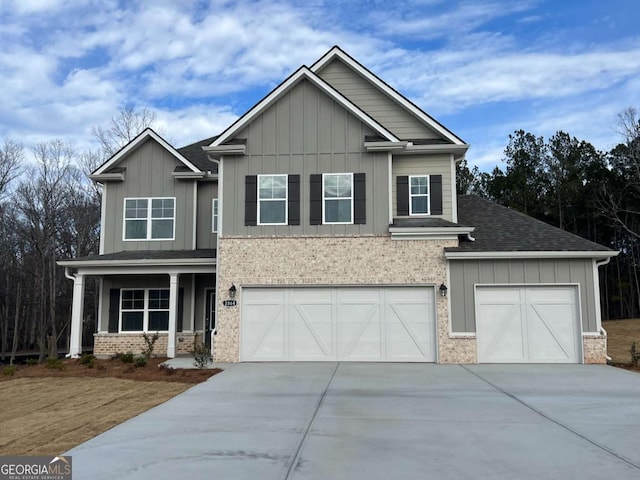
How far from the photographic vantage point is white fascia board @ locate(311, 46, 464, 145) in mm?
15789

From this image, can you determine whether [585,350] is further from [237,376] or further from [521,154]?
[521,154]

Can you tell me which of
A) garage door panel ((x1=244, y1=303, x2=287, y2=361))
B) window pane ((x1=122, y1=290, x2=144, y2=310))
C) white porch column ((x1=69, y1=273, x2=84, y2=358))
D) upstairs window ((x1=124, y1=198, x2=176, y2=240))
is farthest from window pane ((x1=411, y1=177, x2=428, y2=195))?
white porch column ((x1=69, y1=273, x2=84, y2=358))

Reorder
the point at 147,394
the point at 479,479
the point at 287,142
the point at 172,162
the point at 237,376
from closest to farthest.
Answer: the point at 479,479 → the point at 147,394 → the point at 237,376 → the point at 287,142 → the point at 172,162

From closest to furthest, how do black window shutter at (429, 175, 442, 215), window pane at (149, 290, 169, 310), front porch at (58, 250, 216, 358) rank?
1. black window shutter at (429, 175, 442, 215)
2. front porch at (58, 250, 216, 358)
3. window pane at (149, 290, 169, 310)

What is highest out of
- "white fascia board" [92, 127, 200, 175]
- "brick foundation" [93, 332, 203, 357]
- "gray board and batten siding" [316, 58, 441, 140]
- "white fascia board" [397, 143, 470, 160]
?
"gray board and batten siding" [316, 58, 441, 140]

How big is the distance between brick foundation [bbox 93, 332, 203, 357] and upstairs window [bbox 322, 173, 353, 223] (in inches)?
236

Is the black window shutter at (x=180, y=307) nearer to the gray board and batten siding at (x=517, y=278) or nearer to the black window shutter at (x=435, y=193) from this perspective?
the black window shutter at (x=435, y=193)

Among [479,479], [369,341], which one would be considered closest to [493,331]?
[369,341]

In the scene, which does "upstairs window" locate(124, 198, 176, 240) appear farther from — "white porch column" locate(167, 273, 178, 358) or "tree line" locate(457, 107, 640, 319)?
"tree line" locate(457, 107, 640, 319)

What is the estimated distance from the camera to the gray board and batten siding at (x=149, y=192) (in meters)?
17.5

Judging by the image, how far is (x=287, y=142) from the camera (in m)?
15.1

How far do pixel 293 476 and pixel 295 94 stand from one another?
11713 mm

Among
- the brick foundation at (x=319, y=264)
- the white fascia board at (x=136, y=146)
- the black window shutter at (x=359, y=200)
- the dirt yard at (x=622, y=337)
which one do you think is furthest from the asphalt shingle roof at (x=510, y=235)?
the white fascia board at (x=136, y=146)

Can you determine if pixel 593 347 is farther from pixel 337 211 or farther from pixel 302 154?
pixel 302 154
